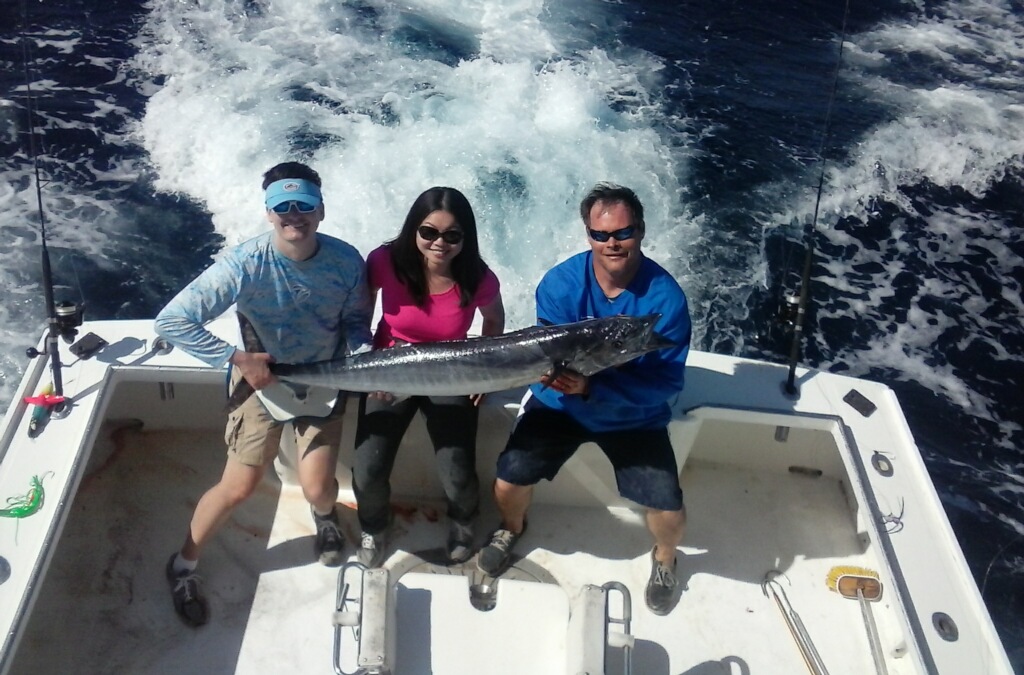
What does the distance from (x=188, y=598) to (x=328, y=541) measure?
0.53 meters

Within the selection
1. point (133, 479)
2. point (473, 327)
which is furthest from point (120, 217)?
point (473, 327)

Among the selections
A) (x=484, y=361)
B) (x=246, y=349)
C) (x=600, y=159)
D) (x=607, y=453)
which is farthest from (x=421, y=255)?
(x=600, y=159)

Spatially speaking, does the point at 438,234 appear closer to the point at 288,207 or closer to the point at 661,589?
the point at 288,207

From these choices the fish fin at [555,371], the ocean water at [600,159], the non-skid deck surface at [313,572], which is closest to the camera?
the fish fin at [555,371]

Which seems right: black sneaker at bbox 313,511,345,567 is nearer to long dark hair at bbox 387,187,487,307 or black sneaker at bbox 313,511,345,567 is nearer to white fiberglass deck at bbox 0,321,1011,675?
white fiberglass deck at bbox 0,321,1011,675

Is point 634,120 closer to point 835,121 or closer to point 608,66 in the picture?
point 608,66

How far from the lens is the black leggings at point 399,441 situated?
3.06 meters

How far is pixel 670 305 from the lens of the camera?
9.53 feet

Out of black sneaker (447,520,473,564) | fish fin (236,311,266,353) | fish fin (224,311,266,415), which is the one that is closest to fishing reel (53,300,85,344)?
fish fin (224,311,266,415)

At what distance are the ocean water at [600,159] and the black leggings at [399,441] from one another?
327cm

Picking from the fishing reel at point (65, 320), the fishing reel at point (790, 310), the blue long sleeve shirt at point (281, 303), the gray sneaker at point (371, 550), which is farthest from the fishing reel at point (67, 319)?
the fishing reel at point (790, 310)

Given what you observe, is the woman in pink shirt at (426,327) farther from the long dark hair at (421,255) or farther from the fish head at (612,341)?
the fish head at (612,341)

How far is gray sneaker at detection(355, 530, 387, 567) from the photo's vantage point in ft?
10.7

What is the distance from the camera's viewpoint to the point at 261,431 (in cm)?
299
